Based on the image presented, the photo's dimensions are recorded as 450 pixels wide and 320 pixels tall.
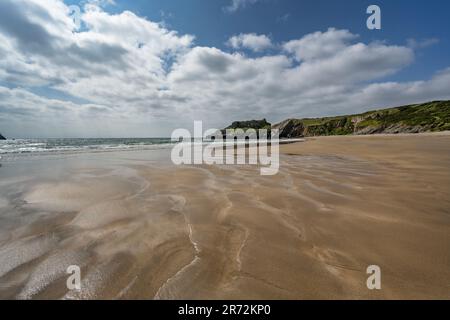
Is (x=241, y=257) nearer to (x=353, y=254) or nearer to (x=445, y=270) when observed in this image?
(x=353, y=254)

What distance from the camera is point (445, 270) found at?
A: 8.14 ft

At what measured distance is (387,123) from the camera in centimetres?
6131

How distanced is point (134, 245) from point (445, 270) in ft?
13.7

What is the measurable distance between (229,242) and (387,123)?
7697cm

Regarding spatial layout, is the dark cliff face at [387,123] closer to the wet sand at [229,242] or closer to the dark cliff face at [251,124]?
the dark cliff face at [251,124]

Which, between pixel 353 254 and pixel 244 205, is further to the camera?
pixel 244 205

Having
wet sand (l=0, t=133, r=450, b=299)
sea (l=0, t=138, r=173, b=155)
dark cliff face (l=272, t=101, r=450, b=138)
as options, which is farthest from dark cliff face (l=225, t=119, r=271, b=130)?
wet sand (l=0, t=133, r=450, b=299)

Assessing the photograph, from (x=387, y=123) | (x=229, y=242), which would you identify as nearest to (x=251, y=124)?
(x=387, y=123)

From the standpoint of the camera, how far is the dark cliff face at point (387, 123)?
50.6m

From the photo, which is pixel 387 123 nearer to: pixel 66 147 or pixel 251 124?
pixel 251 124

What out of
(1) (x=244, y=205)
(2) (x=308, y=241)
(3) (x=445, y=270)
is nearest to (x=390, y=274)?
(3) (x=445, y=270)

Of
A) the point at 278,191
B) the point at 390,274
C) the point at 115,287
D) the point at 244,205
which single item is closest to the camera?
the point at 115,287

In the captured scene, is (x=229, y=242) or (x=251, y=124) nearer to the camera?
(x=229, y=242)
